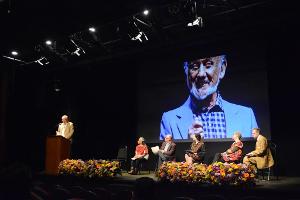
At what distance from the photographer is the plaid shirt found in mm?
8094

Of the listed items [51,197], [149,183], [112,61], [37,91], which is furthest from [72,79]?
[149,183]

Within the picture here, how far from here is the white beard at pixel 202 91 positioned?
27.6 ft

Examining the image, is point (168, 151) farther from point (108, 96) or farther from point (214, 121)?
point (108, 96)

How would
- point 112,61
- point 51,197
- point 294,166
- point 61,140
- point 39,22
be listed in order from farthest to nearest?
point 112,61
point 61,140
point 294,166
point 39,22
point 51,197

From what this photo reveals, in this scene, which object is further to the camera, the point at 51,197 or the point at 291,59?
the point at 291,59

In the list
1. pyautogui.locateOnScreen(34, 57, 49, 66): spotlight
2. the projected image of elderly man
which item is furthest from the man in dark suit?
pyautogui.locateOnScreen(34, 57, 49, 66): spotlight

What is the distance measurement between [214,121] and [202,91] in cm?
82

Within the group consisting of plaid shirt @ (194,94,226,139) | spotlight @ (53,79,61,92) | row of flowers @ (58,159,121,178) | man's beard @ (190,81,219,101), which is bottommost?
row of flowers @ (58,159,121,178)

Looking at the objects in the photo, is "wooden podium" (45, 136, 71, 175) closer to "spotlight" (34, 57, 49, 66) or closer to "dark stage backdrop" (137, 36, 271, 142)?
"dark stage backdrop" (137, 36, 271, 142)

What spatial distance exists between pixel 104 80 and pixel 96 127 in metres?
1.46

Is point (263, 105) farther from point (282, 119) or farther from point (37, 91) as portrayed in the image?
point (37, 91)

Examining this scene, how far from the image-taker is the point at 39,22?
4320mm

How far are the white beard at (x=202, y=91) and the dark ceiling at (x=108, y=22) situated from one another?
1231 mm

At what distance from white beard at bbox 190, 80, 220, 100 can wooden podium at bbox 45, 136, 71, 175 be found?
3229mm
